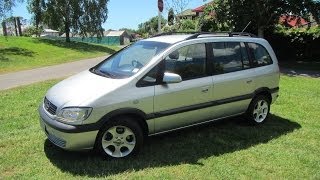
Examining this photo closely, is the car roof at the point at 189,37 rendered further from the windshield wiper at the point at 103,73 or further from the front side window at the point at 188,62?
the windshield wiper at the point at 103,73

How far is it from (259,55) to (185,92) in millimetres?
2143

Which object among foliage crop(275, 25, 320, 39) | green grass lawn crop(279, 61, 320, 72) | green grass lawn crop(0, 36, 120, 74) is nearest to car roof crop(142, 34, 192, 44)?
green grass lawn crop(0, 36, 120, 74)

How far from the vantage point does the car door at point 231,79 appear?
6.88 metres

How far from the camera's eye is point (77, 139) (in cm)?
548

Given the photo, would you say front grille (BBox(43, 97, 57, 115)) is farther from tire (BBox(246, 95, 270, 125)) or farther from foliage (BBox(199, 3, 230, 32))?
foliage (BBox(199, 3, 230, 32))

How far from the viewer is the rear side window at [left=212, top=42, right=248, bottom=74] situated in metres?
6.91

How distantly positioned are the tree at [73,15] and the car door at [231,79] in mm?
28867

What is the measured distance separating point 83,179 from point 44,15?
3173cm

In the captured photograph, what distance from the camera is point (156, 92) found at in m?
6.03

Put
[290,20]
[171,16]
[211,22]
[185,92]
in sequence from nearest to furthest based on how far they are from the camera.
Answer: [185,92] < [171,16] < [290,20] < [211,22]

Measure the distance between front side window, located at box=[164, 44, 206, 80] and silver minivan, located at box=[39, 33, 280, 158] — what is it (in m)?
0.02

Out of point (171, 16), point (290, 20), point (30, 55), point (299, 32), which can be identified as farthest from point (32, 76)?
point (299, 32)

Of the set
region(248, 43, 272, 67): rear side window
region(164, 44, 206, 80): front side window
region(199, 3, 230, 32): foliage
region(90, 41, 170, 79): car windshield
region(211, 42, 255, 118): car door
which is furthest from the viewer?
region(199, 3, 230, 32): foliage

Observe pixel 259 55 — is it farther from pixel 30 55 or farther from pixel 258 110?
pixel 30 55
